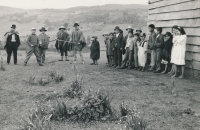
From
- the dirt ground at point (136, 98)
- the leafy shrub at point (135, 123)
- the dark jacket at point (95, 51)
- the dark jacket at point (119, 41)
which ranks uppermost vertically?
the dark jacket at point (119, 41)

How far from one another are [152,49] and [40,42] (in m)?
5.69

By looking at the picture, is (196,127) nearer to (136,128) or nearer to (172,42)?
(136,128)

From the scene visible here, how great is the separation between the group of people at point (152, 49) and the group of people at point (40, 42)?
1.65 m

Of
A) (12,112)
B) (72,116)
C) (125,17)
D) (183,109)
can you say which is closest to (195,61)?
(183,109)

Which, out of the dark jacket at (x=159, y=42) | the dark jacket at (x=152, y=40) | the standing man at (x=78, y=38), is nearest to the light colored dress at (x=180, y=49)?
the dark jacket at (x=159, y=42)

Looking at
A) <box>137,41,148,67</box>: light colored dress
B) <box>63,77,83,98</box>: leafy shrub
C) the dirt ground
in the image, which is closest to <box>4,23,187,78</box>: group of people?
<box>137,41,148,67</box>: light colored dress

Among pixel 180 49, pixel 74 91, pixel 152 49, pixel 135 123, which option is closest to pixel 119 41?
pixel 152 49

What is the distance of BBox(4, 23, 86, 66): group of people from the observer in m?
12.6

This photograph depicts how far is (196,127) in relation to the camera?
429 centimetres

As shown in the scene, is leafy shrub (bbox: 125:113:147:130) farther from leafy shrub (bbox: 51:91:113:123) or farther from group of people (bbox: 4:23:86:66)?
group of people (bbox: 4:23:86:66)

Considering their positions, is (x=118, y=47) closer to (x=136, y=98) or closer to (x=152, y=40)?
(x=152, y=40)

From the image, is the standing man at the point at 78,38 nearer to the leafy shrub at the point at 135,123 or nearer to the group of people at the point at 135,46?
the group of people at the point at 135,46

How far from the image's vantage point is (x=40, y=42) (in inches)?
512

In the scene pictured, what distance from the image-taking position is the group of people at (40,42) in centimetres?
1255
